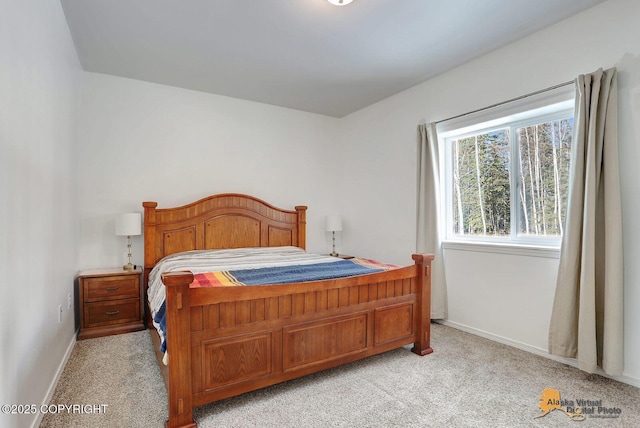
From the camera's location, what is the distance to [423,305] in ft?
A: 8.71

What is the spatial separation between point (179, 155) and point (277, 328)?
2.60 meters

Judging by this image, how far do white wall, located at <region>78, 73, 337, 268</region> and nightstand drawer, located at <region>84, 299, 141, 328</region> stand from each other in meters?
0.52

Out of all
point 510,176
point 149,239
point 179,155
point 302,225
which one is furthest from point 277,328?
point 179,155

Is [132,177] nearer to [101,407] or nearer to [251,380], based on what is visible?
[101,407]

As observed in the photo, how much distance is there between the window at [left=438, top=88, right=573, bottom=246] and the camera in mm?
2725

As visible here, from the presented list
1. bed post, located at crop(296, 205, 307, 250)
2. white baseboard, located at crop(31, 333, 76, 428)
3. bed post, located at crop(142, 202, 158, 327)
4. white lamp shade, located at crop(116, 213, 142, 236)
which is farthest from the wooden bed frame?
bed post, located at crop(296, 205, 307, 250)

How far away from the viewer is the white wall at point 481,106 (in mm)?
2184

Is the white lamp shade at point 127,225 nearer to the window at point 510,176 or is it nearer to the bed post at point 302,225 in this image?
the bed post at point 302,225

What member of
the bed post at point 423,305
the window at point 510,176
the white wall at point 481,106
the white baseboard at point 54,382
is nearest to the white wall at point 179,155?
the white wall at point 481,106

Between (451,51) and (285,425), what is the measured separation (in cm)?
313

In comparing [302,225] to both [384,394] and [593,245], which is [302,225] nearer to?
[384,394]

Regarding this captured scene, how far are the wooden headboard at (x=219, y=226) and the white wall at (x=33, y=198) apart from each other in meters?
0.88

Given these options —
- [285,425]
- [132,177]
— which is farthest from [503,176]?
[132,177]

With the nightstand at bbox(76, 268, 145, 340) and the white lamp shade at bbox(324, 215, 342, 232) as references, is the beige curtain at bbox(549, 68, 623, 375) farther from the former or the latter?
the nightstand at bbox(76, 268, 145, 340)
